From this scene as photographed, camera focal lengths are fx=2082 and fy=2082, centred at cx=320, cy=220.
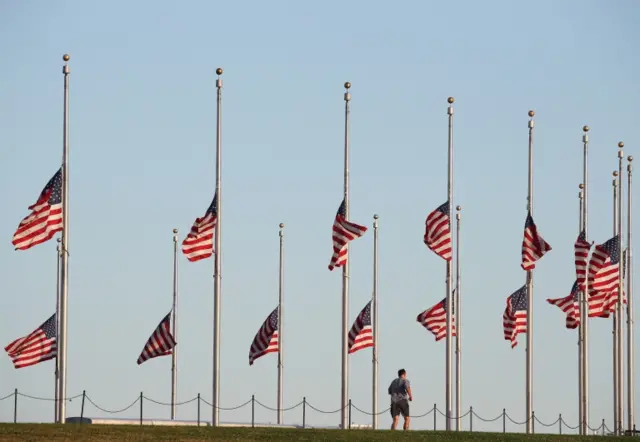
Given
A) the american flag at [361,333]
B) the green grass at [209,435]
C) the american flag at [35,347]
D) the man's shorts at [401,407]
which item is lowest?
the green grass at [209,435]

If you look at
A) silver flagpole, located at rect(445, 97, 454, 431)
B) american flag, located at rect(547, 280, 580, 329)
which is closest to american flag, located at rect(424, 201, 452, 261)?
silver flagpole, located at rect(445, 97, 454, 431)

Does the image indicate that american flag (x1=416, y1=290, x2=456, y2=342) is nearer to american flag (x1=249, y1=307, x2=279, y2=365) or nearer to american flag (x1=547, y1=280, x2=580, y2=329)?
american flag (x1=547, y1=280, x2=580, y2=329)

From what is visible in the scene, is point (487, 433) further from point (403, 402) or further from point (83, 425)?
point (83, 425)

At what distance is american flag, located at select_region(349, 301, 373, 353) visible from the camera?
248ft

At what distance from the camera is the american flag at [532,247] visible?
71250mm

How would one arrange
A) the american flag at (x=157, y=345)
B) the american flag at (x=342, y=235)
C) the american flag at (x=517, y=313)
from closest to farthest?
A: the american flag at (x=342, y=235) → the american flag at (x=157, y=345) → the american flag at (x=517, y=313)

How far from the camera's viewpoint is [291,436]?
61656mm

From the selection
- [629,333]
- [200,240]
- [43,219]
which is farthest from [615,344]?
[43,219]

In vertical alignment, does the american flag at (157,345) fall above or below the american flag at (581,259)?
below

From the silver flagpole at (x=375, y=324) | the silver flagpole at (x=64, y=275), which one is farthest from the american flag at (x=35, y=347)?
the silver flagpole at (x=375, y=324)

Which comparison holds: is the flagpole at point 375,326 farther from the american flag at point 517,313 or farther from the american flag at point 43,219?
the american flag at point 43,219

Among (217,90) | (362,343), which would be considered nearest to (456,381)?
(362,343)

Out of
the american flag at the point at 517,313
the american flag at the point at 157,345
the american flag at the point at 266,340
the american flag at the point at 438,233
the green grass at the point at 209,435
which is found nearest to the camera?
the green grass at the point at 209,435

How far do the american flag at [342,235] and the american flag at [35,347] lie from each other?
30.7ft
